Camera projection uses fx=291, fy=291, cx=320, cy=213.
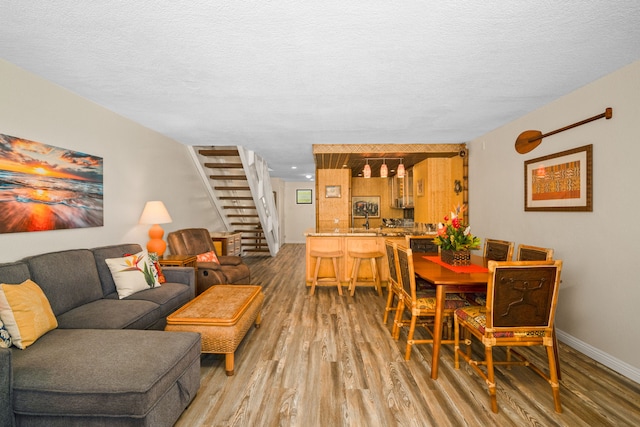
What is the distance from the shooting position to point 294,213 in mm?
11094

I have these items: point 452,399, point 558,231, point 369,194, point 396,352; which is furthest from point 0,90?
point 369,194

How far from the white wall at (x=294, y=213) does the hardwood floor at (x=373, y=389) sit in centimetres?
795

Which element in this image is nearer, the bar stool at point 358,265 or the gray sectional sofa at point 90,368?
the gray sectional sofa at point 90,368

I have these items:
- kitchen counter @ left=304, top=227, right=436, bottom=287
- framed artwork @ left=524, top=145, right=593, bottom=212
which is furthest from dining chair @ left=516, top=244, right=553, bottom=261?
kitchen counter @ left=304, top=227, right=436, bottom=287

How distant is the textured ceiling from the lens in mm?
1692

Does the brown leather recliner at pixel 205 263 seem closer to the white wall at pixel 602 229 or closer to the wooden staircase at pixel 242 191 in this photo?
the wooden staircase at pixel 242 191

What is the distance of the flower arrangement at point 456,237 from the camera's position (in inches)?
108

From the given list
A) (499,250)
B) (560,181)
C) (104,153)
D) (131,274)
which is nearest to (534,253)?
(499,250)

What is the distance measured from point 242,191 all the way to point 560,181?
6029 millimetres

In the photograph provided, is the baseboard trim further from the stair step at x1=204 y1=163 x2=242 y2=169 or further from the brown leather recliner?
the stair step at x1=204 y1=163 x2=242 y2=169

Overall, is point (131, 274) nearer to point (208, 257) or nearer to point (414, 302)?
point (208, 257)

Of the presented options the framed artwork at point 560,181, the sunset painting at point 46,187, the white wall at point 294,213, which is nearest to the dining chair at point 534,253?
the framed artwork at point 560,181

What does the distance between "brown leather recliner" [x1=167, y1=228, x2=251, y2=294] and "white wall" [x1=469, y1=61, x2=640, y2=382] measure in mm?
3921

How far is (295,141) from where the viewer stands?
4.89 meters
